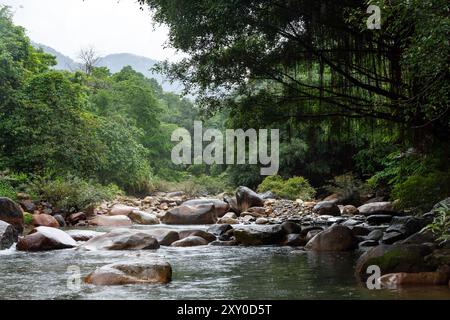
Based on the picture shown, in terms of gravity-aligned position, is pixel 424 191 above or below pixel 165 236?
above

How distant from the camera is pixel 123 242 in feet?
Answer: 39.3

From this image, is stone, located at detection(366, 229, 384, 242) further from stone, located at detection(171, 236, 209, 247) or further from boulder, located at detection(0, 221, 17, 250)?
boulder, located at detection(0, 221, 17, 250)

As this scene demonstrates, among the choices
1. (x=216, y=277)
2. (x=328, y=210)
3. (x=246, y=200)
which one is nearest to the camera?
(x=216, y=277)

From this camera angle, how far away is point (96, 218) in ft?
64.2

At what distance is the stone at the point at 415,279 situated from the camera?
7324mm

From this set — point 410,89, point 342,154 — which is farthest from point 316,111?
point 342,154

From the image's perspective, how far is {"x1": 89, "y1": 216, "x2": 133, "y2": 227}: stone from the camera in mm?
19194

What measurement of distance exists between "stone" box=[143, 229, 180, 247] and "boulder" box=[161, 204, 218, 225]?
596 centimetres

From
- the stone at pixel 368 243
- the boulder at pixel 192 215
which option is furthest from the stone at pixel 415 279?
the boulder at pixel 192 215

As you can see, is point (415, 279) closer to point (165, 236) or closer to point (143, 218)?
point (165, 236)

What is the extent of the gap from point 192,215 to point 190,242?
680cm

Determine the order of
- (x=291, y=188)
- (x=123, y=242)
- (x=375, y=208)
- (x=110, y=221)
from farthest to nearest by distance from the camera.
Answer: (x=291, y=188) < (x=375, y=208) < (x=110, y=221) < (x=123, y=242)

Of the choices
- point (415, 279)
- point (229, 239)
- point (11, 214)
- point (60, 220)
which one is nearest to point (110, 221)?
point (60, 220)

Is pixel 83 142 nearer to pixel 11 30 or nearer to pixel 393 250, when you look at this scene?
pixel 11 30
